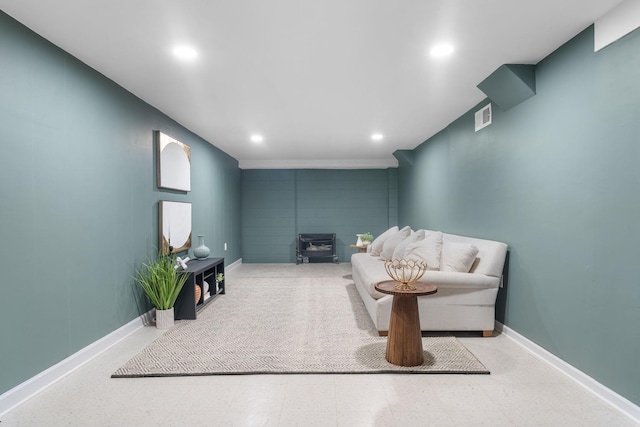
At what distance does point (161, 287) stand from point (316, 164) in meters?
4.89

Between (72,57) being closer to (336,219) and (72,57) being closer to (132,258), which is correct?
(132,258)

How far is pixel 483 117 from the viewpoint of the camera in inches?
144

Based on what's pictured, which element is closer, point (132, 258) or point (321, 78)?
point (321, 78)

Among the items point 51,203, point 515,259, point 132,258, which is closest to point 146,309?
point 132,258

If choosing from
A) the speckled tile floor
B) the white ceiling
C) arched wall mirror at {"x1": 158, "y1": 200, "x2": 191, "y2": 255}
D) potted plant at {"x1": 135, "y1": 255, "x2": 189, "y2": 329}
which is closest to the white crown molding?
arched wall mirror at {"x1": 158, "y1": 200, "x2": 191, "y2": 255}

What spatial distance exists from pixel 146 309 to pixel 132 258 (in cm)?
64

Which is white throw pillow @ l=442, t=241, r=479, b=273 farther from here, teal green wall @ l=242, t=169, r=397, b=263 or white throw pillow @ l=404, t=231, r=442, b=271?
teal green wall @ l=242, t=169, r=397, b=263

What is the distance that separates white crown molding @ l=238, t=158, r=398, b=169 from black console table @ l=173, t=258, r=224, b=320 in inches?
136

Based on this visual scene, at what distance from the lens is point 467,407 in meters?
1.96

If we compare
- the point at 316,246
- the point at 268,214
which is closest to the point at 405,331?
the point at 316,246

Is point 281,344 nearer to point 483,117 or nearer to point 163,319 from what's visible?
point 163,319

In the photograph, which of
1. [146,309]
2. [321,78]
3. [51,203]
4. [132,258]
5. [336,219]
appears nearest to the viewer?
[51,203]

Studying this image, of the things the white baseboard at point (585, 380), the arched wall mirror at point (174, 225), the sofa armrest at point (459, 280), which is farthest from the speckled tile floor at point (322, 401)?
the arched wall mirror at point (174, 225)

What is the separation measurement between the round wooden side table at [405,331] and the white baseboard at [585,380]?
963 mm
